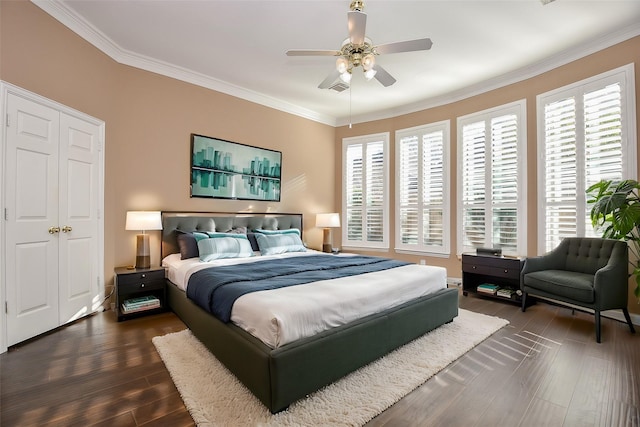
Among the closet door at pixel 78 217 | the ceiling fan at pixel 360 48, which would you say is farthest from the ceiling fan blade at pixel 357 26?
the closet door at pixel 78 217

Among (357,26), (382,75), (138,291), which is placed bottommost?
(138,291)

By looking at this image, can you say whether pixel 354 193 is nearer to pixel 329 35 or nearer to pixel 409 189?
pixel 409 189

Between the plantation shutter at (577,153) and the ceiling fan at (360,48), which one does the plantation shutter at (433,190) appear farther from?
the ceiling fan at (360,48)

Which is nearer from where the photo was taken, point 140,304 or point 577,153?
point 140,304

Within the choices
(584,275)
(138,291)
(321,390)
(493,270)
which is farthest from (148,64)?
(584,275)

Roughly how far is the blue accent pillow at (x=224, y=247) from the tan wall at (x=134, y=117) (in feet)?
2.53

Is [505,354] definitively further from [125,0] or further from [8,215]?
[125,0]

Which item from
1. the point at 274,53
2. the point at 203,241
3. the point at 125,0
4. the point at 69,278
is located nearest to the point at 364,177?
the point at 274,53

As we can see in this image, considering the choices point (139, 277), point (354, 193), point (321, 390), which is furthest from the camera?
point (354, 193)

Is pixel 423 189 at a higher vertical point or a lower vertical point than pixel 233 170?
lower

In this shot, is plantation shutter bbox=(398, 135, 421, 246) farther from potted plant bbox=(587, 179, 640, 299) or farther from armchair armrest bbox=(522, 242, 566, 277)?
potted plant bbox=(587, 179, 640, 299)

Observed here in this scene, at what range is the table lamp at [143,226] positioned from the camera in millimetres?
3410

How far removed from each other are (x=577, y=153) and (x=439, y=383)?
335cm

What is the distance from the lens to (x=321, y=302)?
79.7 inches
